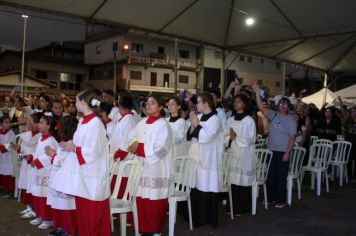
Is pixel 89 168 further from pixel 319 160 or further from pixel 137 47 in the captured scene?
pixel 137 47

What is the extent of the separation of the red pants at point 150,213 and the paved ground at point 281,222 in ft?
1.93

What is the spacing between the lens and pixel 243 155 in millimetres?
5812

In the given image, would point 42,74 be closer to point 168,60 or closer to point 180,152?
point 168,60

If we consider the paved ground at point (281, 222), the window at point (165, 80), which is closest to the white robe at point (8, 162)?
the paved ground at point (281, 222)

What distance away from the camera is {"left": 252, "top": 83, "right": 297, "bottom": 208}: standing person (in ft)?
21.3

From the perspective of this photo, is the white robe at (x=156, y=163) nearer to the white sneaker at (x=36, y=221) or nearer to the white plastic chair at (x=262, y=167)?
the white sneaker at (x=36, y=221)

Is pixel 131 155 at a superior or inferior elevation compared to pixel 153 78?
inferior

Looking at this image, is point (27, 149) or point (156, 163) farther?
point (27, 149)

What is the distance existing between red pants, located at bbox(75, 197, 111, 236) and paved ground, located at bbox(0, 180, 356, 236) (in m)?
1.09

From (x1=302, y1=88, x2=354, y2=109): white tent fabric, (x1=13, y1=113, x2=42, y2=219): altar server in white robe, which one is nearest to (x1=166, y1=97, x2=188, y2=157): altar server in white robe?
(x1=13, y1=113, x2=42, y2=219): altar server in white robe

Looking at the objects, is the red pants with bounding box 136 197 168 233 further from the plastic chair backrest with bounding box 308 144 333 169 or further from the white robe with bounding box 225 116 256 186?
the plastic chair backrest with bounding box 308 144 333 169

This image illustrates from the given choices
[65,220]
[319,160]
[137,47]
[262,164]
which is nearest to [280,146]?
[262,164]

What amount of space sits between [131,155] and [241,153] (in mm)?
1639

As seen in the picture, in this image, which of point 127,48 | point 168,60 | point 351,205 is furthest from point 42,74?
point 351,205
